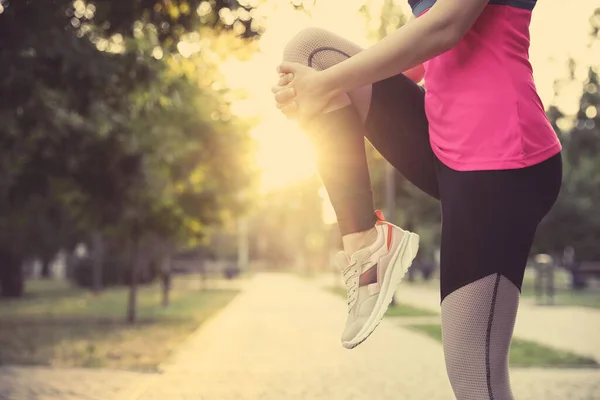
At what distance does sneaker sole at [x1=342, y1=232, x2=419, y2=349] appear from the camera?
1793 millimetres

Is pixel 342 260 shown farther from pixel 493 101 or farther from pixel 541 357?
pixel 541 357

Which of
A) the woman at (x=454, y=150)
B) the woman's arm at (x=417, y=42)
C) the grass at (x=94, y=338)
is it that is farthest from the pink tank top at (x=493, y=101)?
the grass at (x=94, y=338)

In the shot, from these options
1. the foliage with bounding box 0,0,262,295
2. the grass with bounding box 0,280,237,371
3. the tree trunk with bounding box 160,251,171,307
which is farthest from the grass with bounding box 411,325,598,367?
the tree trunk with bounding box 160,251,171,307

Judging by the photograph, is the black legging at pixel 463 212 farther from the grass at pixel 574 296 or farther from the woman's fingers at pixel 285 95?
the grass at pixel 574 296

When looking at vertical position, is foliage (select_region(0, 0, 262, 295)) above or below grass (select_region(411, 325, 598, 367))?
above

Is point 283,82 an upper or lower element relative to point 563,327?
upper

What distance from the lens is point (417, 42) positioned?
1607 millimetres

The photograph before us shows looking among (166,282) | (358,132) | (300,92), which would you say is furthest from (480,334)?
(166,282)

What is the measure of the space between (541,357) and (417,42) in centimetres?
809

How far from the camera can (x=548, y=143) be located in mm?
1691

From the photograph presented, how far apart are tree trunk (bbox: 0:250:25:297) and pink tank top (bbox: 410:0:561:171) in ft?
98.3

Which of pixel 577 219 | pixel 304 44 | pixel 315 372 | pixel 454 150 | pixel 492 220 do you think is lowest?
pixel 315 372

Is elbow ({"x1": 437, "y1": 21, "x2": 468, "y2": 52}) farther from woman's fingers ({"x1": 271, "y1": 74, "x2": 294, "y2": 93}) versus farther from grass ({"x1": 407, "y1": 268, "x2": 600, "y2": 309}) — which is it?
grass ({"x1": 407, "y1": 268, "x2": 600, "y2": 309})

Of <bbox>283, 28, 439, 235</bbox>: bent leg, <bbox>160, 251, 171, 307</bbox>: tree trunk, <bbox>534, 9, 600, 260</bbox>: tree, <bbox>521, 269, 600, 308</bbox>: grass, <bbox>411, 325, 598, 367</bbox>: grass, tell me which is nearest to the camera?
<bbox>283, 28, 439, 235</bbox>: bent leg
